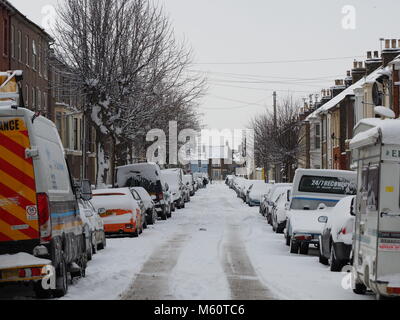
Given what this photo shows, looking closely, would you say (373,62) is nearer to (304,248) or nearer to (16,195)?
(304,248)

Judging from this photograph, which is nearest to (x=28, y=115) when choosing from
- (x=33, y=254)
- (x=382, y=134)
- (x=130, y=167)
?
(x=33, y=254)

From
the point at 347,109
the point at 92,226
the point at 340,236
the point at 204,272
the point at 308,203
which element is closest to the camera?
the point at 204,272

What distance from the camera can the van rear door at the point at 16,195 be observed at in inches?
457

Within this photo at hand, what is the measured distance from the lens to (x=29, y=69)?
172ft

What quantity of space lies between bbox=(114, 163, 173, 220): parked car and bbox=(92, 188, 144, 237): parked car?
10.1 m

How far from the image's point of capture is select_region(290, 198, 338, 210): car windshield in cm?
2314

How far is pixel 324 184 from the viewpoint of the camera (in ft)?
76.4

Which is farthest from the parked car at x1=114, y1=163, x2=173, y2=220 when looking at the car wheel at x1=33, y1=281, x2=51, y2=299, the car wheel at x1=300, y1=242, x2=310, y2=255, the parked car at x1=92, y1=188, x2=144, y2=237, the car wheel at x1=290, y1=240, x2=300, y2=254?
the car wheel at x1=33, y1=281, x2=51, y2=299

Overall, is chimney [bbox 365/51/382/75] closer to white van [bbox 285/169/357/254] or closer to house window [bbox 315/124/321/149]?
house window [bbox 315/124/321/149]

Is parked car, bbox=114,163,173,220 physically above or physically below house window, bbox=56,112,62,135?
below

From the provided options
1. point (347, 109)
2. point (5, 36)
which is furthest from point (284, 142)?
point (5, 36)

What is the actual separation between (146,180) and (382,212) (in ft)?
88.9

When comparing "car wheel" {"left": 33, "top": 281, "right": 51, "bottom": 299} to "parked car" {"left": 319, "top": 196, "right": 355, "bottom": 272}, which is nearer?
"car wheel" {"left": 33, "top": 281, "right": 51, "bottom": 299}

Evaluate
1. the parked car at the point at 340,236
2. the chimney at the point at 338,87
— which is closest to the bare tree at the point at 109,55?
the parked car at the point at 340,236
